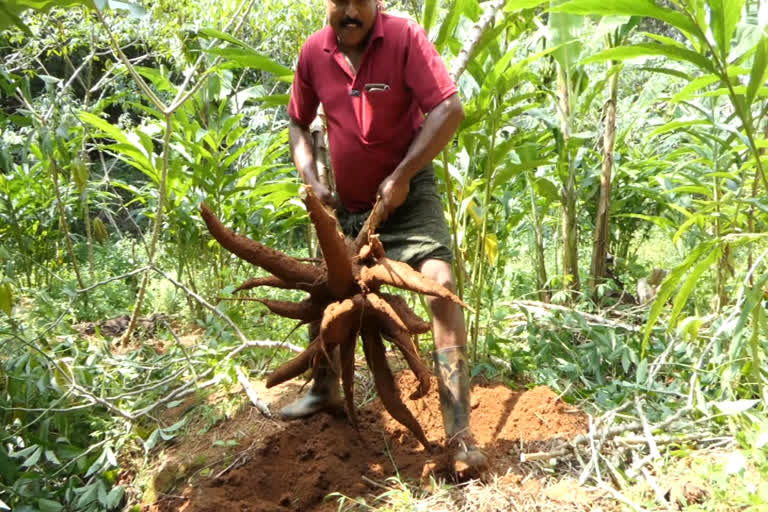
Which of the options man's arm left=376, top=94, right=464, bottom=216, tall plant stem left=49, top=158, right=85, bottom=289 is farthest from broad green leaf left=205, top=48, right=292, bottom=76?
tall plant stem left=49, top=158, right=85, bottom=289

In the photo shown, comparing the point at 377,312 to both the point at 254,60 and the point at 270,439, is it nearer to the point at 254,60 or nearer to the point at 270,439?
the point at 270,439

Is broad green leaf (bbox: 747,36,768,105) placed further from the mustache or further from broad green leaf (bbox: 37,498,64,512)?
broad green leaf (bbox: 37,498,64,512)

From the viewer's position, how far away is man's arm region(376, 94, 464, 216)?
1.94 meters

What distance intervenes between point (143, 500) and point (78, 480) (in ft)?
1.03

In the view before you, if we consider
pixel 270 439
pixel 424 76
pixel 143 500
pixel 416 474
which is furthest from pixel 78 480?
pixel 424 76

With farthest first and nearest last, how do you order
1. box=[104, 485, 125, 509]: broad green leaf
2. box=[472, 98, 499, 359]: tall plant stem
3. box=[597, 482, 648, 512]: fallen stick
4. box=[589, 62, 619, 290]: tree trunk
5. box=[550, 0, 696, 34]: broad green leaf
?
1. box=[589, 62, 619, 290]: tree trunk
2. box=[472, 98, 499, 359]: tall plant stem
3. box=[104, 485, 125, 509]: broad green leaf
4. box=[597, 482, 648, 512]: fallen stick
5. box=[550, 0, 696, 34]: broad green leaf

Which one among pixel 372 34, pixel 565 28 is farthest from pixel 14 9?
pixel 565 28

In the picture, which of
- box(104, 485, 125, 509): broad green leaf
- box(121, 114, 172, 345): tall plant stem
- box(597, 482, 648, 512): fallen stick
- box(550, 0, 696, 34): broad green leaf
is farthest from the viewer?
box(121, 114, 172, 345): tall plant stem

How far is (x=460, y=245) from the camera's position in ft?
8.66

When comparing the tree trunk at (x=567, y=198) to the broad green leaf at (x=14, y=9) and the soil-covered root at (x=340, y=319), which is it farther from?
the broad green leaf at (x=14, y=9)

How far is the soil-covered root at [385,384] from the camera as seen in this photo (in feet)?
6.48

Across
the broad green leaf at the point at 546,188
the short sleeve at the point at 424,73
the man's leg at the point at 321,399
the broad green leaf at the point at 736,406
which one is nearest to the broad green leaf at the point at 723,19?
the short sleeve at the point at 424,73

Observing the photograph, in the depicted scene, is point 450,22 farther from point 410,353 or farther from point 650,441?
point 650,441

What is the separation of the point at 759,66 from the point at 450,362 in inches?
45.8
